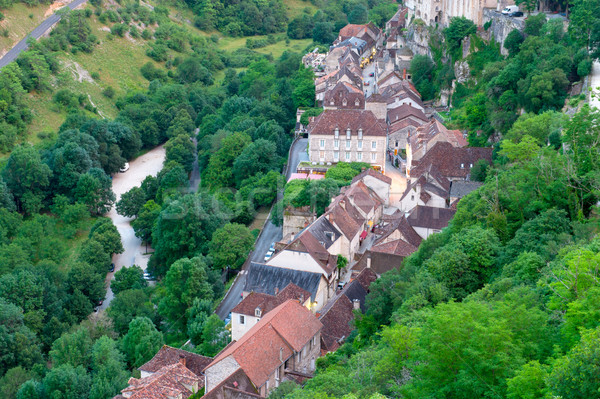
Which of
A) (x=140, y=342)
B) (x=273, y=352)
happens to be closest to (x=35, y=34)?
(x=140, y=342)

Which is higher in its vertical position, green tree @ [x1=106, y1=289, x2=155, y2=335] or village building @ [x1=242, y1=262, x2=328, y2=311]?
village building @ [x1=242, y1=262, x2=328, y2=311]

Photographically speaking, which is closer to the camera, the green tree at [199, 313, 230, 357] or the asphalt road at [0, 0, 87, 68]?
the green tree at [199, 313, 230, 357]

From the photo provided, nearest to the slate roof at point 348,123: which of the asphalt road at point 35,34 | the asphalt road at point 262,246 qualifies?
the asphalt road at point 262,246

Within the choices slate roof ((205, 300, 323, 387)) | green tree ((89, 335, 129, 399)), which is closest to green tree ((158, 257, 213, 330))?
green tree ((89, 335, 129, 399))

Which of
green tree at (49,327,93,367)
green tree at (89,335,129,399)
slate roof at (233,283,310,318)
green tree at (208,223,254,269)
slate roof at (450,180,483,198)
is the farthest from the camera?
green tree at (208,223,254,269)

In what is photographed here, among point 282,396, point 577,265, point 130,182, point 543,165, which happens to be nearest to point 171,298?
point 282,396

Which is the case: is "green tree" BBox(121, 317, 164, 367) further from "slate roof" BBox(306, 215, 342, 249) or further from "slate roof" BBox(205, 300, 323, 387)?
"slate roof" BBox(306, 215, 342, 249)

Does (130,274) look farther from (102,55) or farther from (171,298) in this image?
(102,55)
